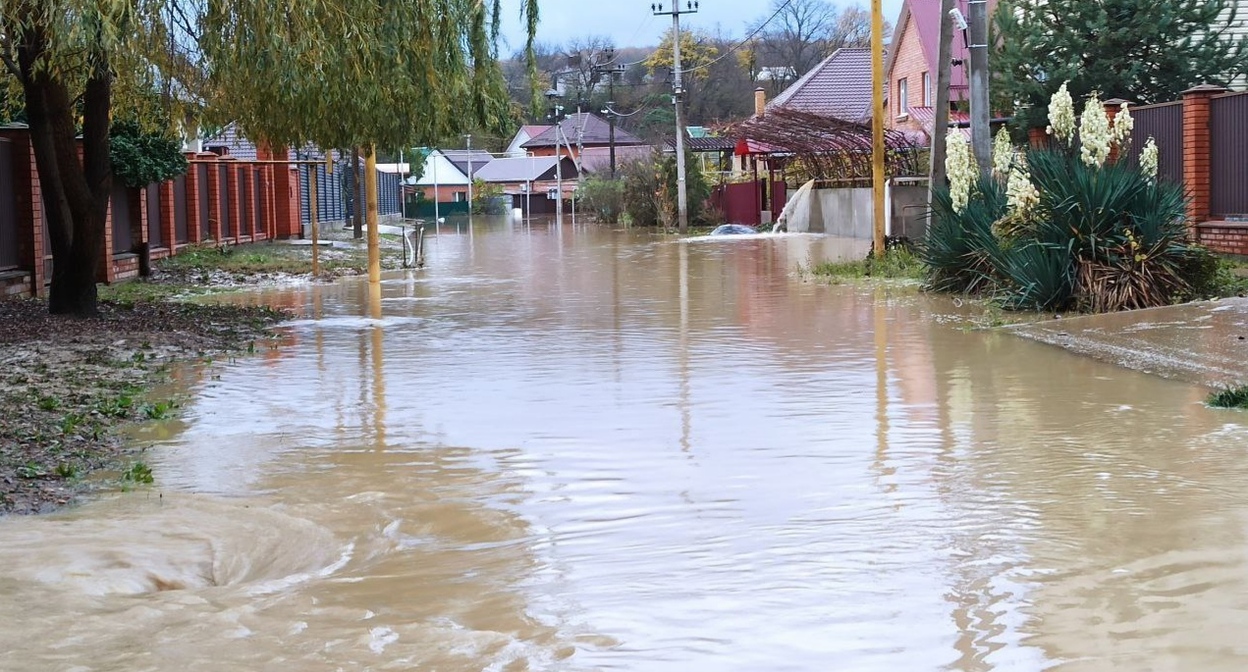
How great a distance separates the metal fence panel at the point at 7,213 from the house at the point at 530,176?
81.8 m

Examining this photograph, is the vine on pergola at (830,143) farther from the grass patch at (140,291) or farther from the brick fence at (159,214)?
the grass patch at (140,291)

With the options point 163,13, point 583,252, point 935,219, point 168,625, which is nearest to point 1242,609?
point 168,625

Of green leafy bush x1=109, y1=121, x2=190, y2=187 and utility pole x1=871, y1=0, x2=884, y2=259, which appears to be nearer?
utility pole x1=871, y1=0, x2=884, y2=259

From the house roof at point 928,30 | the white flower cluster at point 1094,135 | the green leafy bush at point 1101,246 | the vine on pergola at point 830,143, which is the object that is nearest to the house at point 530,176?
the house roof at point 928,30

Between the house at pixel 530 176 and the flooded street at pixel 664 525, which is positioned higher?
the house at pixel 530 176

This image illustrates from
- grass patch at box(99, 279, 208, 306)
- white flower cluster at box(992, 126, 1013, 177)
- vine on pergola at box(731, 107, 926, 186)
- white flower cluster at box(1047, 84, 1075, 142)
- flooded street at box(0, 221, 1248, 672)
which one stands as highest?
vine on pergola at box(731, 107, 926, 186)

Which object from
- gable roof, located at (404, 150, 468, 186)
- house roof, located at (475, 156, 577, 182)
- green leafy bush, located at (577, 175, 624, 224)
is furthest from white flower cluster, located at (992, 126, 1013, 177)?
house roof, located at (475, 156, 577, 182)

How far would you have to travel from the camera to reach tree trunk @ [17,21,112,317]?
14.9 meters

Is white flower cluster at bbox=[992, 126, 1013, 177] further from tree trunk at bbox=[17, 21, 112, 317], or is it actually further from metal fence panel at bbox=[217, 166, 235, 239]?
metal fence panel at bbox=[217, 166, 235, 239]

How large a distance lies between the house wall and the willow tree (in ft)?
101

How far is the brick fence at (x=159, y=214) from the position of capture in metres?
18.9

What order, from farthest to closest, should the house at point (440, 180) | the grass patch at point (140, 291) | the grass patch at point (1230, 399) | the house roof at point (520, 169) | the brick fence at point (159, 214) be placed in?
the house roof at point (520, 169) → the house at point (440, 180) → the grass patch at point (140, 291) → the brick fence at point (159, 214) → the grass patch at point (1230, 399)

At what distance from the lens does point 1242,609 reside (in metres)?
5.21

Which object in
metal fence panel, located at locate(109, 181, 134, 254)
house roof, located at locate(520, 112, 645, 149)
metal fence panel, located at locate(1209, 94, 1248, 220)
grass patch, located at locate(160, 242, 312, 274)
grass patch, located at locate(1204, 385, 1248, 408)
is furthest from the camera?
house roof, located at locate(520, 112, 645, 149)
